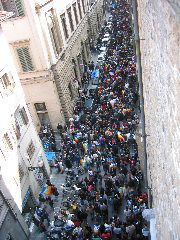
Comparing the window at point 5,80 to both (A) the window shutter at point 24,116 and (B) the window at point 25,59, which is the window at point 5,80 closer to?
(A) the window shutter at point 24,116

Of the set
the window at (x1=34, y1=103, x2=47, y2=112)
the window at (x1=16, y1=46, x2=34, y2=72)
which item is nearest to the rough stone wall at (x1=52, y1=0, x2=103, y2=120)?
the window at (x1=34, y1=103, x2=47, y2=112)

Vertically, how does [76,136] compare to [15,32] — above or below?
below

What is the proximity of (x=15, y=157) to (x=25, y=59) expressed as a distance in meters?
8.62

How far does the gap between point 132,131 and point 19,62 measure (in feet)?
30.7

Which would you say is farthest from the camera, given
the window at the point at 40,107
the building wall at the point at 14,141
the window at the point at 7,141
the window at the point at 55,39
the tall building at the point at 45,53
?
the window at the point at 40,107

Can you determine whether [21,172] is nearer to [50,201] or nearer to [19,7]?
[50,201]

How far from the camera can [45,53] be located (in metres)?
22.7

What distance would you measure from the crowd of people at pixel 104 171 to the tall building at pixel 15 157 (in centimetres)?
99

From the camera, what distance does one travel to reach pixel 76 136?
21797 millimetres

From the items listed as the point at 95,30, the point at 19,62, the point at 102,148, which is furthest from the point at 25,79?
the point at 95,30

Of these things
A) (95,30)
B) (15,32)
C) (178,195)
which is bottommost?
(95,30)

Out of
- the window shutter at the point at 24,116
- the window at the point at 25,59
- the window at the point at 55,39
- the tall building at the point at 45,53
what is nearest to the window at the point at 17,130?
the window shutter at the point at 24,116

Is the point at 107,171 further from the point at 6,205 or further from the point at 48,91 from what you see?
the point at 48,91

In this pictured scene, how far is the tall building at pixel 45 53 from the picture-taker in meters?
21.7
